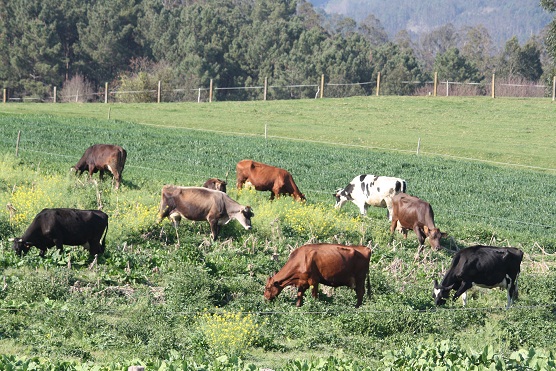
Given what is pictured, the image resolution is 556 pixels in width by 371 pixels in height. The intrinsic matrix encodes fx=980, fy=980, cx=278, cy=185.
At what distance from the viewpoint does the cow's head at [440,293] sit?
63.0 feet

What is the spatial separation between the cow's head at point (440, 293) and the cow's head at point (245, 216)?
17.0ft

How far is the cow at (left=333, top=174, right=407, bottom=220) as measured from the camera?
27281 millimetres

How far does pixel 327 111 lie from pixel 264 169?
34.3m

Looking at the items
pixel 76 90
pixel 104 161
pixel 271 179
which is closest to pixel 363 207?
pixel 271 179

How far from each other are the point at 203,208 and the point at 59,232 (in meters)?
3.87

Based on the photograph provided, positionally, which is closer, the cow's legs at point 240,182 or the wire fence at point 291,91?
the cow's legs at point 240,182

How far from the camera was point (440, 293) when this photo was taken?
19.2 meters

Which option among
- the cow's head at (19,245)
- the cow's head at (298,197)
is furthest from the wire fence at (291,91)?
the cow's head at (19,245)

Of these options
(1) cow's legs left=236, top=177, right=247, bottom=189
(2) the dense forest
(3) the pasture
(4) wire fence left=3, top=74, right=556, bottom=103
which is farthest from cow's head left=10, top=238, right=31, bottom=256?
(2) the dense forest

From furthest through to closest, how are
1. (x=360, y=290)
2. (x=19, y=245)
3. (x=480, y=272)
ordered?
(x=19, y=245) → (x=480, y=272) → (x=360, y=290)

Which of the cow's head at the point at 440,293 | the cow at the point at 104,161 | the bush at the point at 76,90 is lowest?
the cow's head at the point at 440,293

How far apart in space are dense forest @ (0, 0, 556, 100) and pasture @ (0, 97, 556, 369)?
40.2 meters

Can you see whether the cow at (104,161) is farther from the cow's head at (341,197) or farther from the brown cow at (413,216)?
the brown cow at (413,216)

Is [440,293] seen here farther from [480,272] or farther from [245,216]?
[245,216]
